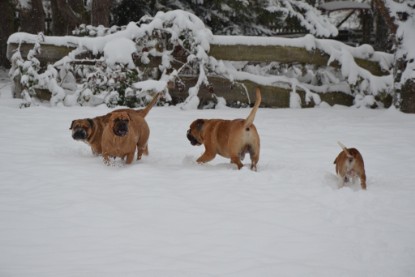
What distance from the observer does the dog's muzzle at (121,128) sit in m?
5.15

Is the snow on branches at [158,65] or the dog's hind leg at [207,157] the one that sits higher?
the snow on branches at [158,65]

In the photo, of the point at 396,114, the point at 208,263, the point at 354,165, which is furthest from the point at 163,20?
the point at 208,263

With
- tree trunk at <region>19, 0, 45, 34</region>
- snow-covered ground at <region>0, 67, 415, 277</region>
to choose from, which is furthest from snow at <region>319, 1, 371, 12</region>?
snow-covered ground at <region>0, 67, 415, 277</region>

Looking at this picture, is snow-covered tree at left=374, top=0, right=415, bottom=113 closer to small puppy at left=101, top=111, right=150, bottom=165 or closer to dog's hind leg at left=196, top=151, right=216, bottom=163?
dog's hind leg at left=196, top=151, right=216, bottom=163

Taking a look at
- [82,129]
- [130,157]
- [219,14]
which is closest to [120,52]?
[82,129]

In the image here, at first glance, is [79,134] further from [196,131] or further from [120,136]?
[196,131]

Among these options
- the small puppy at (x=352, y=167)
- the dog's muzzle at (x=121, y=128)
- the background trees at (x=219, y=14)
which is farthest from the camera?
the background trees at (x=219, y=14)

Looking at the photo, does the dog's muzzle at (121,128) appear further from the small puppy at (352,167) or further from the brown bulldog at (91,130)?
the small puppy at (352,167)

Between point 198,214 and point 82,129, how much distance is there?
7.93ft

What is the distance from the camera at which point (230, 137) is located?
5281 millimetres

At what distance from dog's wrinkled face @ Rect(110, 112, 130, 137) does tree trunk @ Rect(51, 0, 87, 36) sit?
968 cm

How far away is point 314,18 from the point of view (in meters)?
15.5

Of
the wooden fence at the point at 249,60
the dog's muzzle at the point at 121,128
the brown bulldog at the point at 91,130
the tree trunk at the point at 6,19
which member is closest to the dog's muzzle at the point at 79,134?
the brown bulldog at the point at 91,130

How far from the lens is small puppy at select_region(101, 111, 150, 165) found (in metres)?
5.18
